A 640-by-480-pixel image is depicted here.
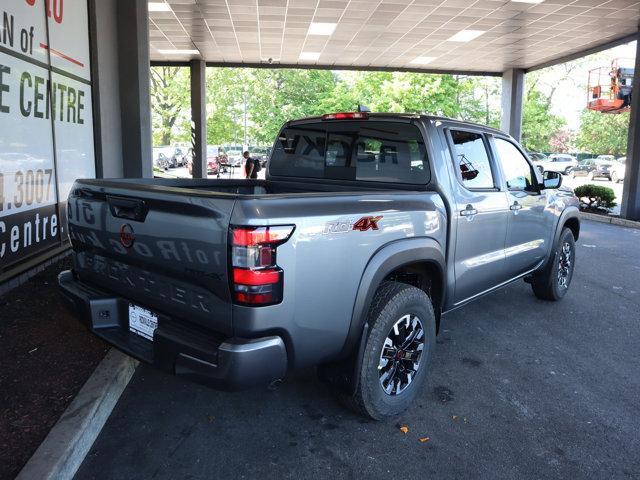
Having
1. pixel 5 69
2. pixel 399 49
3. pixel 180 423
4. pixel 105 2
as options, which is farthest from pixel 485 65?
→ pixel 180 423

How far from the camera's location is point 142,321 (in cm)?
281

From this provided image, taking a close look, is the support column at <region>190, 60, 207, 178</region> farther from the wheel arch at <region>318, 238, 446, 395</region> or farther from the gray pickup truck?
the wheel arch at <region>318, 238, 446, 395</region>

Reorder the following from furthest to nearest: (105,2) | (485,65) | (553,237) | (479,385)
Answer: (485,65) → (105,2) → (553,237) → (479,385)

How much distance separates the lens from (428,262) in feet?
11.3

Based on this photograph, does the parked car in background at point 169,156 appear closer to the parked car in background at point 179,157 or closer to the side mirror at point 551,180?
the parked car in background at point 179,157

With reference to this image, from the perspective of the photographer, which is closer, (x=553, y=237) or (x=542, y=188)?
(x=542, y=188)

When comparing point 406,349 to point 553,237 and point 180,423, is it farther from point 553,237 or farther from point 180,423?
point 553,237

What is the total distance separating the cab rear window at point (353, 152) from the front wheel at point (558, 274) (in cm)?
273

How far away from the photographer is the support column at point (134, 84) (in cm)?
873

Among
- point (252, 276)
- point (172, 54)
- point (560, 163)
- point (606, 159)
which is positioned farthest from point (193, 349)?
point (606, 159)

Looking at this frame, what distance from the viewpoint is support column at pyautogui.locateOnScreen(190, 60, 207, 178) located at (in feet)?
58.1

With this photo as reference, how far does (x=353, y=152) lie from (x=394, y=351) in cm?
166

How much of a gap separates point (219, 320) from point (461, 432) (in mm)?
1699

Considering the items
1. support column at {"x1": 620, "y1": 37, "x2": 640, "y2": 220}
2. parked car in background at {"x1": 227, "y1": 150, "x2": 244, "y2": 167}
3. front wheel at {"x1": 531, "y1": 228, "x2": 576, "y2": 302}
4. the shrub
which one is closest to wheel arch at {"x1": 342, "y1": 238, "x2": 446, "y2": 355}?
front wheel at {"x1": 531, "y1": 228, "x2": 576, "y2": 302}
